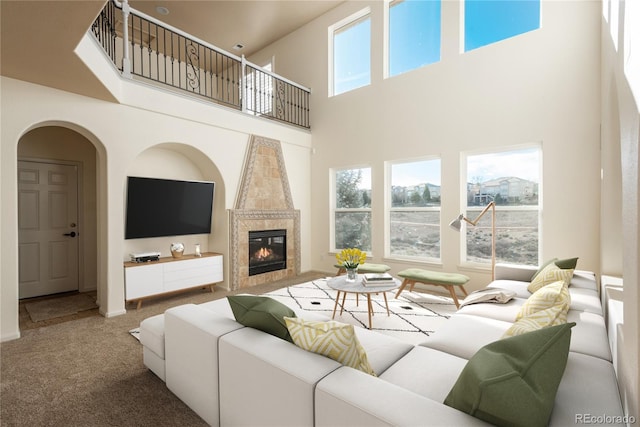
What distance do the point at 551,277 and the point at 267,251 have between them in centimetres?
406

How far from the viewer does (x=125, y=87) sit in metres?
3.78

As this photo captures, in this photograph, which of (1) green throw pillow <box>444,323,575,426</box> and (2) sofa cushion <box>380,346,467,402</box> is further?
(2) sofa cushion <box>380,346,467,402</box>

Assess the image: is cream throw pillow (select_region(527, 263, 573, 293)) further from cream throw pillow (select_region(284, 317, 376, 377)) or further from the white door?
the white door

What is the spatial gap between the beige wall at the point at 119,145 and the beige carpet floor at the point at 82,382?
1.50 ft

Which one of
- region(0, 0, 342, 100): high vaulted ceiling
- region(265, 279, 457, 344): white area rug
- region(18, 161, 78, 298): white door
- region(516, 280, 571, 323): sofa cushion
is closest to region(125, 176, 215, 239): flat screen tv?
region(0, 0, 342, 100): high vaulted ceiling

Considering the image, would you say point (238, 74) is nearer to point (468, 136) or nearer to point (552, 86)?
point (468, 136)

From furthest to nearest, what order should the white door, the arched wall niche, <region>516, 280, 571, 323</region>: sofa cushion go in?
1. the arched wall niche
2. the white door
3. <region>516, 280, 571, 323</region>: sofa cushion

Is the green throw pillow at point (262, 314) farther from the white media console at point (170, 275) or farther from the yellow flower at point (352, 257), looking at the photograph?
the white media console at point (170, 275)

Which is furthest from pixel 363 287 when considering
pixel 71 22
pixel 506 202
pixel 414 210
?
pixel 71 22

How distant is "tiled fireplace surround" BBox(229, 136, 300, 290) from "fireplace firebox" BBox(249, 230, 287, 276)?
81mm

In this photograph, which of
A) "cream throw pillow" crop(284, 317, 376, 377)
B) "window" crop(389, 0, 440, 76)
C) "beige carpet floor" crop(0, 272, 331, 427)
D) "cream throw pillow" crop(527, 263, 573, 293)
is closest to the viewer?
"cream throw pillow" crop(284, 317, 376, 377)

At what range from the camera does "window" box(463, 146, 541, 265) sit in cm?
402

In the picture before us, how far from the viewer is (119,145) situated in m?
→ 3.77

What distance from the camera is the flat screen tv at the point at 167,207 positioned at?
13.3 ft
